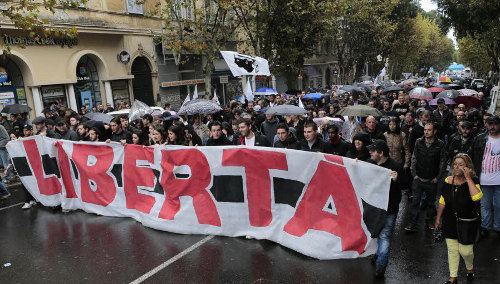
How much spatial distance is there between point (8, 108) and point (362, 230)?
36.7 ft

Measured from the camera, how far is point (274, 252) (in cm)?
518

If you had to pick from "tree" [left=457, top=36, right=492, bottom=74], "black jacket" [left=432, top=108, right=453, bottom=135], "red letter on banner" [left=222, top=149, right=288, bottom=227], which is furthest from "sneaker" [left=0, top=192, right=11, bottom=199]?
"tree" [left=457, top=36, right=492, bottom=74]

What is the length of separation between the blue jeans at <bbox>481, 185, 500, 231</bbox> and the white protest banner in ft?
23.2

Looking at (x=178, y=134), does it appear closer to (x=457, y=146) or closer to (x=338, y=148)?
(x=338, y=148)

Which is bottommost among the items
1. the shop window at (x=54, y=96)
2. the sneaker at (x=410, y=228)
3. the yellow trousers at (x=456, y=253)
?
the sneaker at (x=410, y=228)

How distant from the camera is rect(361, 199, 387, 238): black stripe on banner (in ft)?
14.6

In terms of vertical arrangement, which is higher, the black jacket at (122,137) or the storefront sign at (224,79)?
the storefront sign at (224,79)

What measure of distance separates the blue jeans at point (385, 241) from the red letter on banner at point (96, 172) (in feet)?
15.0

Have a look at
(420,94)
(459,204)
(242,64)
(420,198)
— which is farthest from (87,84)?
(459,204)

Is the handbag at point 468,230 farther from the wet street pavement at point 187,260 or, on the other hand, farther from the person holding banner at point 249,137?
the person holding banner at point 249,137

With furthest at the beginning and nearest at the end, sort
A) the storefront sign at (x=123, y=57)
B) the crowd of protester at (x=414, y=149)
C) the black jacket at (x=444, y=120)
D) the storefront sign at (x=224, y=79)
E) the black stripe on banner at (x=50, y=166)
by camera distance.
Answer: the storefront sign at (x=224, y=79)
the storefront sign at (x=123, y=57)
the black jacket at (x=444, y=120)
the black stripe on banner at (x=50, y=166)
the crowd of protester at (x=414, y=149)

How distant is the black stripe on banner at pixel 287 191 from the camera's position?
203 inches

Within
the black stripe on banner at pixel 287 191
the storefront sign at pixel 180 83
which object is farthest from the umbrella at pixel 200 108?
the storefront sign at pixel 180 83

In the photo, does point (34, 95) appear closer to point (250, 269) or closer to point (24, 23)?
point (24, 23)
